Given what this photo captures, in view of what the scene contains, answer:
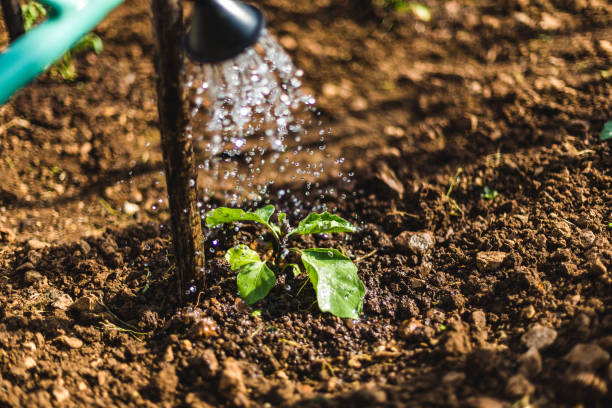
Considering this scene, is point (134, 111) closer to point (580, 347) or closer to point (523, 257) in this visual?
point (523, 257)

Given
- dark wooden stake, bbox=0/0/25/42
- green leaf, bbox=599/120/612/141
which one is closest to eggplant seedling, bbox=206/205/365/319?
dark wooden stake, bbox=0/0/25/42

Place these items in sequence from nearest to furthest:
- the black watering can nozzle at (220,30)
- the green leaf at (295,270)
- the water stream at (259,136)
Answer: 1. the black watering can nozzle at (220,30)
2. the green leaf at (295,270)
3. the water stream at (259,136)

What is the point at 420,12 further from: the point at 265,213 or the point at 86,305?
the point at 86,305

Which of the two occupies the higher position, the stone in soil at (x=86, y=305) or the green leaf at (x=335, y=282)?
the green leaf at (x=335, y=282)

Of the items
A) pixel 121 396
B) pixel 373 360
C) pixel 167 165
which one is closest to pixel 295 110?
pixel 167 165

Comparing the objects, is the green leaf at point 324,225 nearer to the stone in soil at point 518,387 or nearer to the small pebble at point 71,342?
the stone in soil at point 518,387

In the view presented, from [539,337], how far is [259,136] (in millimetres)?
1600

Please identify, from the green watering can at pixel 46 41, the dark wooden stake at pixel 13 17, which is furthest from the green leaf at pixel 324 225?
the dark wooden stake at pixel 13 17

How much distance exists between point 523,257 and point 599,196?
1.48 ft

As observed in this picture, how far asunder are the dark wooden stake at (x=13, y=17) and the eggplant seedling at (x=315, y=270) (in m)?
1.08

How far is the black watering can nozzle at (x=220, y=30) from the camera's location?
152cm

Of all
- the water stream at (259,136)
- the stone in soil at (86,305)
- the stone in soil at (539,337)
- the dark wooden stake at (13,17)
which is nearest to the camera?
the stone in soil at (539,337)

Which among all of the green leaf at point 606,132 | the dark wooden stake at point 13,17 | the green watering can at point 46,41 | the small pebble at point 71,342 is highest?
the green watering can at point 46,41

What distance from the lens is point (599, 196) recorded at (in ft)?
6.30
